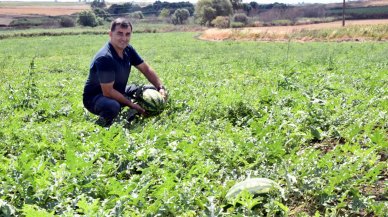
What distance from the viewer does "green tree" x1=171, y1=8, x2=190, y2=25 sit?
93188mm

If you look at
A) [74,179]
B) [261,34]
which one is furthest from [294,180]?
[261,34]

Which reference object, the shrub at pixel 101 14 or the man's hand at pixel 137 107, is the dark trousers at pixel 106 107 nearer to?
the man's hand at pixel 137 107

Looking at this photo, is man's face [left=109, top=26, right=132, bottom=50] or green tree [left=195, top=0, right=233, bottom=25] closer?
Result: man's face [left=109, top=26, right=132, bottom=50]

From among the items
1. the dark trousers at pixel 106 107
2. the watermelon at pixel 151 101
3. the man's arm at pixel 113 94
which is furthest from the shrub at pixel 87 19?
the man's arm at pixel 113 94

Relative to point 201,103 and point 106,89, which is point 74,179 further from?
point 201,103

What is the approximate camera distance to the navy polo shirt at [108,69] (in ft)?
18.7

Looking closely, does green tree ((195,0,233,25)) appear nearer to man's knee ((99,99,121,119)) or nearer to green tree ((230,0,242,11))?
green tree ((230,0,242,11))

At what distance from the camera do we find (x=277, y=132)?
4.79 meters

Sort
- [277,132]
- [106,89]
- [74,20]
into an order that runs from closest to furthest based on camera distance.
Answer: [277,132] → [106,89] → [74,20]

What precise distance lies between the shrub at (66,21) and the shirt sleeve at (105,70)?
76140 mm

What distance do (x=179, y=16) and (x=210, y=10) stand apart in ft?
49.5

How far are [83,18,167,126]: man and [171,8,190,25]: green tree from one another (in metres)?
88.6

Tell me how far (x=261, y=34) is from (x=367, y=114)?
37092 mm

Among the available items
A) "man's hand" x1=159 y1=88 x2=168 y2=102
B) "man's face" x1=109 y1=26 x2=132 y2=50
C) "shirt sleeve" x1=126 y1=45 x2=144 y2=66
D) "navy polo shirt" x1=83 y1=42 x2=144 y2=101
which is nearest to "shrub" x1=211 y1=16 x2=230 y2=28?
"shirt sleeve" x1=126 y1=45 x2=144 y2=66
